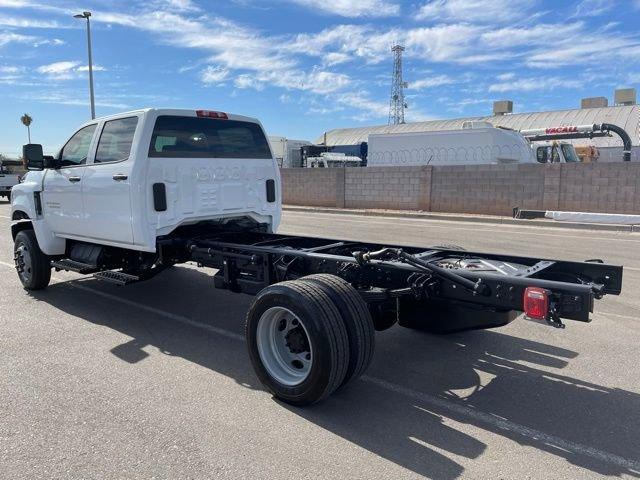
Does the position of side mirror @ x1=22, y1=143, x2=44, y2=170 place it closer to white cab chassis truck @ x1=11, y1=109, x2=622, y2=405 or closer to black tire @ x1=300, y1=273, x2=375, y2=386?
white cab chassis truck @ x1=11, y1=109, x2=622, y2=405

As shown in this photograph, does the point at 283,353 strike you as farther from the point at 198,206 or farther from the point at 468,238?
the point at 468,238

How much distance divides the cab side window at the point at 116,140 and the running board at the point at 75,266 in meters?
1.28

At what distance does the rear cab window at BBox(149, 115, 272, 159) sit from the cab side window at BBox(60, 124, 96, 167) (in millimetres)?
1265

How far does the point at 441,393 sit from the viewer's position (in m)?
4.12

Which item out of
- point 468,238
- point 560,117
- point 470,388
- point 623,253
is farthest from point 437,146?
point 560,117

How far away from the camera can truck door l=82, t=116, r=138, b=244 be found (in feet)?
17.9

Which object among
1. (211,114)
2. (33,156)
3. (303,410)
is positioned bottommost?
(303,410)

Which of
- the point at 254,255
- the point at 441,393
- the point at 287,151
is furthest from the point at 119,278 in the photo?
the point at 287,151

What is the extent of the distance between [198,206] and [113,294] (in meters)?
2.43

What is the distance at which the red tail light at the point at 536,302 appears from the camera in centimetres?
332

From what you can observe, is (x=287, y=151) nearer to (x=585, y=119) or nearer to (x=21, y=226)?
(x=585, y=119)

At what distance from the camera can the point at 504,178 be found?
61.5ft

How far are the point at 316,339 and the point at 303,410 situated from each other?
2.02 feet

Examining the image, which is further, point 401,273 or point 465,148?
point 465,148
